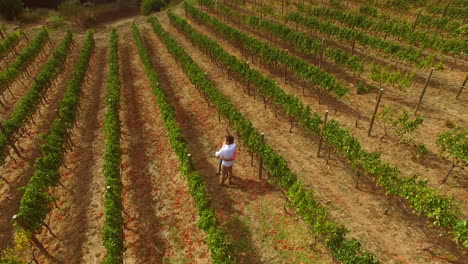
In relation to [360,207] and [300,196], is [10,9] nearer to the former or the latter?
[300,196]

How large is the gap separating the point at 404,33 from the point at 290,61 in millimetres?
9200

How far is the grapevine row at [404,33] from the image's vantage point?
17.3 m

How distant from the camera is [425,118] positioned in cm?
1409

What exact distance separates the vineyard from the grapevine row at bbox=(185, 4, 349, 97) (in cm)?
9

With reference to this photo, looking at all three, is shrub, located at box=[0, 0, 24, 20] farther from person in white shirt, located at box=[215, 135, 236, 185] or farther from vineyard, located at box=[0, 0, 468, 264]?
person in white shirt, located at box=[215, 135, 236, 185]

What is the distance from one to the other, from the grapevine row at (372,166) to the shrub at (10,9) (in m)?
30.5

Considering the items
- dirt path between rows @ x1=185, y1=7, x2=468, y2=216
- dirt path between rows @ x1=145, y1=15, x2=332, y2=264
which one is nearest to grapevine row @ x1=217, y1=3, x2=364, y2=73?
dirt path between rows @ x1=185, y1=7, x2=468, y2=216

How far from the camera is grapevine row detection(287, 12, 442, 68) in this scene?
16672mm

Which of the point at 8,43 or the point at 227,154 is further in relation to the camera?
the point at 8,43

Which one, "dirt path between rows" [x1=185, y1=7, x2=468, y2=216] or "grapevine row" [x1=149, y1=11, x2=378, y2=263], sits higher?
"grapevine row" [x1=149, y1=11, x2=378, y2=263]

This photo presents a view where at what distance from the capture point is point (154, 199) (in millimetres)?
11219

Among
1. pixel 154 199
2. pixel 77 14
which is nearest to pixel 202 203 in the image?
pixel 154 199

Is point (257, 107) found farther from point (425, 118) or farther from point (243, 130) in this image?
point (425, 118)

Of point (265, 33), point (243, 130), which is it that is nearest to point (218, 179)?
point (243, 130)
